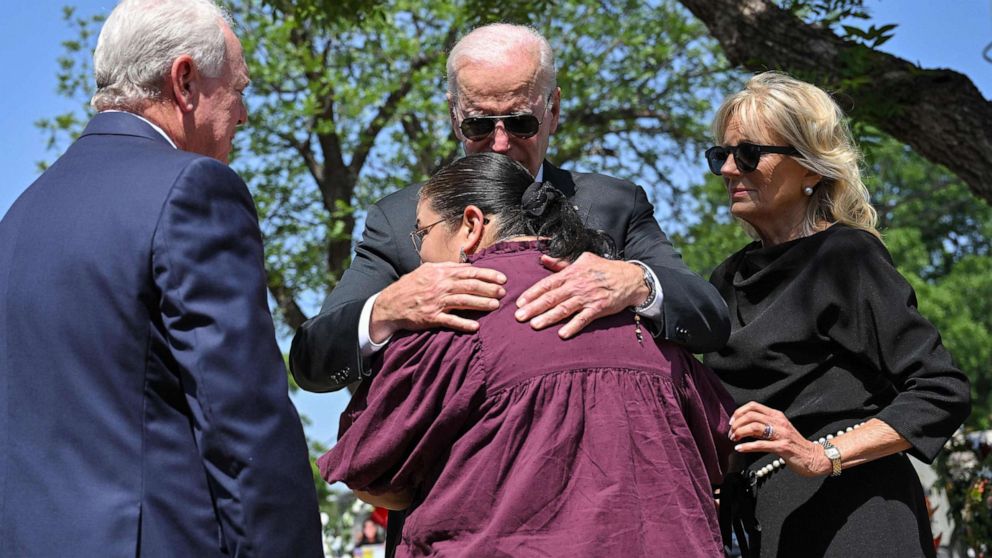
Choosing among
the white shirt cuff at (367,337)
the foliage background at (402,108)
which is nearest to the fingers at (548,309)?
the white shirt cuff at (367,337)

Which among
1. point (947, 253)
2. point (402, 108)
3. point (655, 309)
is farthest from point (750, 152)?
point (947, 253)

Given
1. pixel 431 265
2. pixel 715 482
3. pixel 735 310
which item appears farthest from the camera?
pixel 735 310

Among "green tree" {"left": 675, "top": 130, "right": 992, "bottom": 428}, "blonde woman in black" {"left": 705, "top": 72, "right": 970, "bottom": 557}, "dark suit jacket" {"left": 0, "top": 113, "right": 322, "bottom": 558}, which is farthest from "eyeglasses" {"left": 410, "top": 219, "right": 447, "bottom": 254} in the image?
"green tree" {"left": 675, "top": 130, "right": 992, "bottom": 428}

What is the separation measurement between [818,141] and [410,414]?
1547 millimetres

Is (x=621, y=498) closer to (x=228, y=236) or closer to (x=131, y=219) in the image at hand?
(x=228, y=236)

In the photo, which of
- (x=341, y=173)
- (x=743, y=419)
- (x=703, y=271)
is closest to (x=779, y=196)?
(x=743, y=419)

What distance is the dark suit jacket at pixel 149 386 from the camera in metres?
2.07

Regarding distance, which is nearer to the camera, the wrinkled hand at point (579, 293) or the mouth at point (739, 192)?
the wrinkled hand at point (579, 293)

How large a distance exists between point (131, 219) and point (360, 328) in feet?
1.77

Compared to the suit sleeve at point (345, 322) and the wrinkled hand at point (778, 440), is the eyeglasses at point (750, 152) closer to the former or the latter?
the wrinkled hand at point (778, 440)

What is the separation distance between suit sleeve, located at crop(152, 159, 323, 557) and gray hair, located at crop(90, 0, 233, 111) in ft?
1.00

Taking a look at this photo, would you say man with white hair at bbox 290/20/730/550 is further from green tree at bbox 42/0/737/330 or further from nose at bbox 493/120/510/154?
green tree at bbox 42/0/737/330

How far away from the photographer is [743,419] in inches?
98.8

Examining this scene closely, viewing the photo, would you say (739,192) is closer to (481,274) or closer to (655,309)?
(655,309)
